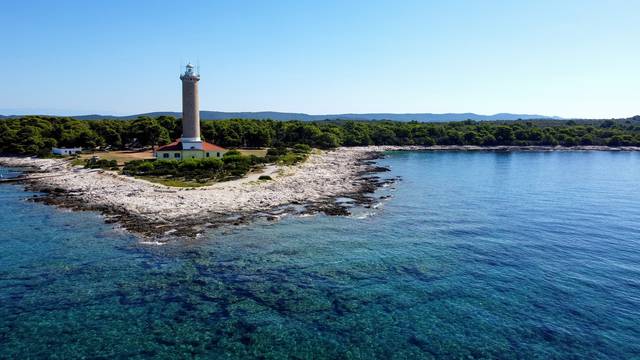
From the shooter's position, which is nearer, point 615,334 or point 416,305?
point 615,334

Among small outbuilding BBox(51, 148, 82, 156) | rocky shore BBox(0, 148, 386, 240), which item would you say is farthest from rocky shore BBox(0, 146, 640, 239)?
small outbuilding BBox(51, 148, 82, 156)

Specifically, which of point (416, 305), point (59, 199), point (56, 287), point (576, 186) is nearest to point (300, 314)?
point (416, 305)

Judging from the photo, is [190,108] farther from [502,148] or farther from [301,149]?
[502,148]

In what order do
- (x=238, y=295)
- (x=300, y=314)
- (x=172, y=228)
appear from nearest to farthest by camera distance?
(x=300, y=314) → (x=238, y=295) → (x=172, y=228)

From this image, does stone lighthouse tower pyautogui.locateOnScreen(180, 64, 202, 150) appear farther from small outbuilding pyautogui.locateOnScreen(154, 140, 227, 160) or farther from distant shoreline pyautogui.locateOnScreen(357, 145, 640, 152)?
distant shoreline pyautogui.locateOnScreen(357, 145, 640, 152)

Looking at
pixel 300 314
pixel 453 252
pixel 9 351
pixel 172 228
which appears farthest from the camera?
pixel 172 228

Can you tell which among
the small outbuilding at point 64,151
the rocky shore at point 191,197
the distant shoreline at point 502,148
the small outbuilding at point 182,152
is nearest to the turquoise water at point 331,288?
the rocky shore at point 191,197

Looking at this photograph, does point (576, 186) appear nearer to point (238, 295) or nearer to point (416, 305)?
point (416, 305)

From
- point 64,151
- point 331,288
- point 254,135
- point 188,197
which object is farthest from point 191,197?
point 254,135
